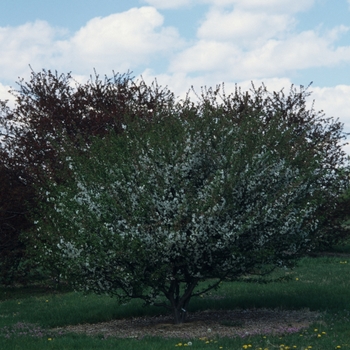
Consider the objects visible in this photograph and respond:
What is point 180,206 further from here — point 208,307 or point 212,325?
point 208,307

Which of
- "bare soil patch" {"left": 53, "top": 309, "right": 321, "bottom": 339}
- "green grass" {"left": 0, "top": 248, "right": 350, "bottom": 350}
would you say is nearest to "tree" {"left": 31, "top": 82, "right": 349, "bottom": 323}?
"bare soil patch" {"left": 53, "top": 309, "right": 321, "bottom": 339}

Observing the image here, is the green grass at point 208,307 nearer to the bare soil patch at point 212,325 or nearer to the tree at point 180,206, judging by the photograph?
the bare soil patch at point 212,325

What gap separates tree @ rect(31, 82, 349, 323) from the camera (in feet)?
40.1

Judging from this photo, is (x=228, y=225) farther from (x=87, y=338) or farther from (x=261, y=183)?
(x=87, y=338)

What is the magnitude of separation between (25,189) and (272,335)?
12.4 meters

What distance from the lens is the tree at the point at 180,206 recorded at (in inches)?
481

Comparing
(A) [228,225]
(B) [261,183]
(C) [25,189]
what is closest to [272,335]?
(A) [228,225]

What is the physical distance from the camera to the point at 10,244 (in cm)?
2188

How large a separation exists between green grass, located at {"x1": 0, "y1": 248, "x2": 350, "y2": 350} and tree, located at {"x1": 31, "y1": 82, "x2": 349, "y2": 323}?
4.98 ft

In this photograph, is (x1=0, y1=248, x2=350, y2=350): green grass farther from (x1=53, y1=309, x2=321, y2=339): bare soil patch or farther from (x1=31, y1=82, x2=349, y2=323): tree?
(x1=31, y1=82, x2=349, y2=323): tree

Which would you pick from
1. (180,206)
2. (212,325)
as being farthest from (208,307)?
(180,206)

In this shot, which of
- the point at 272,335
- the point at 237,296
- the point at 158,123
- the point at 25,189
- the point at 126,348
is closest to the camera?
the point at 126,348

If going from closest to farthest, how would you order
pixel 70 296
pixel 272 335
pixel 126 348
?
pixel 126 348 → pixel 272 335 → pixel 70 296

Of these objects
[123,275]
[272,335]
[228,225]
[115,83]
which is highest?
[115,83]
